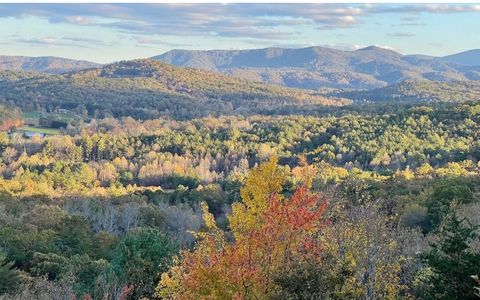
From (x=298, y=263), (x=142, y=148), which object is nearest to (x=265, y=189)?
(x=298, y=263)

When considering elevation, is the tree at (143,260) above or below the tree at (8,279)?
above

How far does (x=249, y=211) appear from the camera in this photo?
17609 mm

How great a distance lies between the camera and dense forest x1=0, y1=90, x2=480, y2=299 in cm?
1420

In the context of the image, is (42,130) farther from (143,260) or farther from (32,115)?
(143,260)

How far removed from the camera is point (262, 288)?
13.6 meters

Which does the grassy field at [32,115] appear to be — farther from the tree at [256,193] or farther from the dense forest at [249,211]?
the tree at [256,193]

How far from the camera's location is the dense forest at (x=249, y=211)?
14.2 m

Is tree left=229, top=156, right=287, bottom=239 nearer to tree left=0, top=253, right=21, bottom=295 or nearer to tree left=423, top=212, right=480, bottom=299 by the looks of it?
tree left=423, top=212, right=480, bottom=299

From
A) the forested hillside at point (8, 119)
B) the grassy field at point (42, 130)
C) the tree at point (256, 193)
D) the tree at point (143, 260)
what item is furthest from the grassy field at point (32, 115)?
the tree at point (256, 193)

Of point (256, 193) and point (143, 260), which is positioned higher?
point (256, 193)

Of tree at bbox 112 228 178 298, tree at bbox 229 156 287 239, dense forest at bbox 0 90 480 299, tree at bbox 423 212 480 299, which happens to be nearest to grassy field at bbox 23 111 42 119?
dense forest at bbox 0 90 480 299

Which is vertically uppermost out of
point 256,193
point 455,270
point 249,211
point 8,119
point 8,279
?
point 256,193

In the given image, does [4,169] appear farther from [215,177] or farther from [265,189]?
[265,189]

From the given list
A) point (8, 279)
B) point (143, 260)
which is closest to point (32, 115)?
point (8, 279)
